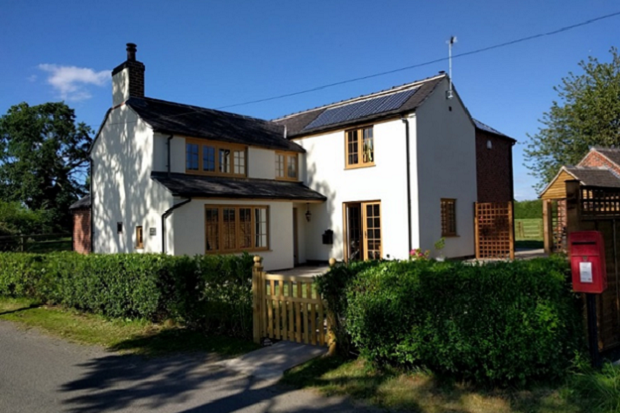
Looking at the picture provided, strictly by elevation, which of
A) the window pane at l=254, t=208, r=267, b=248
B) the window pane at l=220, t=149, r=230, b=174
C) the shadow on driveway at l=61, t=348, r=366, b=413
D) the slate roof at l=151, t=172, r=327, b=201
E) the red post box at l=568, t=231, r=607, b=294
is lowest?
the shadow on driveway at l=61, t=348, r=366, b=413

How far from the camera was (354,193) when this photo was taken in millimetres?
17156

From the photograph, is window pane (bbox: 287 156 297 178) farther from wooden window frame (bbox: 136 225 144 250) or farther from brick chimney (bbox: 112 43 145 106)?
wooden window frame (bbox: 136 225 144 250)

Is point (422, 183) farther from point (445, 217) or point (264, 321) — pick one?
point (264, 321)

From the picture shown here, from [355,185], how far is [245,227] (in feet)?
14.8

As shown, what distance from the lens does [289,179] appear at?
18.8m

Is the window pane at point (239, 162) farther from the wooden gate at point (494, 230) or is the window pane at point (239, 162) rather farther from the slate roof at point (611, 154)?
the slate roof at point (611, 154)

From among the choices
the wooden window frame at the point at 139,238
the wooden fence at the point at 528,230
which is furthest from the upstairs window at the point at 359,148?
the wooden fence at the point at 528,230

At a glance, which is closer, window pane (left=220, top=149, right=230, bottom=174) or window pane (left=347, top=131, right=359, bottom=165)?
window pane (left=220, top=149, right=230, bottom=174)

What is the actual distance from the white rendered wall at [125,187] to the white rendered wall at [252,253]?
71 centimetres

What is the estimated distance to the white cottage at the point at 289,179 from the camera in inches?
587

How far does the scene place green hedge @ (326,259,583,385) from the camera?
4.52 metres

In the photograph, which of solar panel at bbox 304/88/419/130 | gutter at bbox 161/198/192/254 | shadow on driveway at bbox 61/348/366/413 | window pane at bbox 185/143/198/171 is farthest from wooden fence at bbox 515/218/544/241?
shadow on driveway at bbox 61/348/366/413

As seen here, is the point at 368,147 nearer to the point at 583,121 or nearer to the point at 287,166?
the point at 287,166

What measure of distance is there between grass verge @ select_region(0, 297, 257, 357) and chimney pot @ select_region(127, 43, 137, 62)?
10.1m
